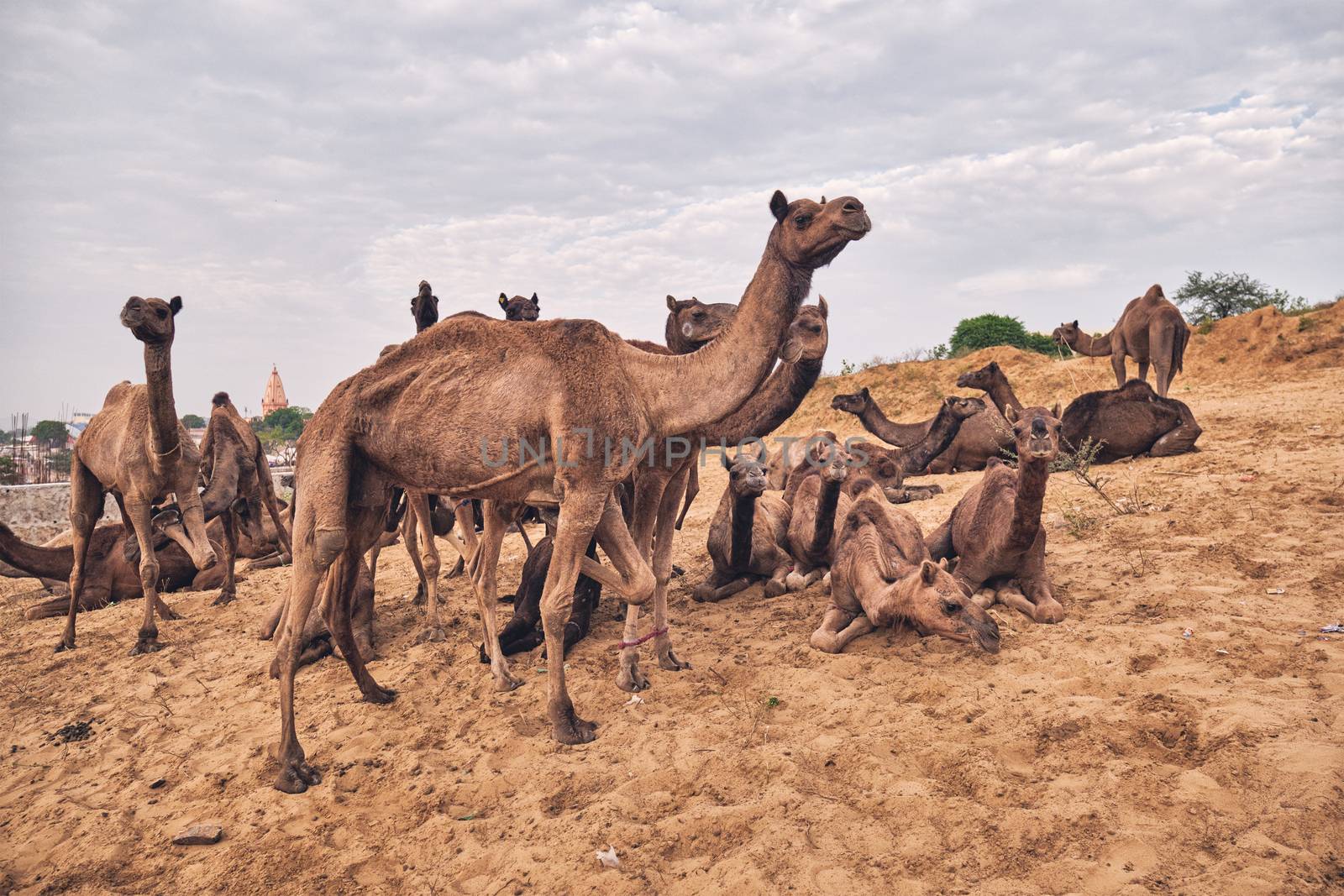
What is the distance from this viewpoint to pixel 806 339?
15.9 ft

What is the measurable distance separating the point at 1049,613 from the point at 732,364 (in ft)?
11.4

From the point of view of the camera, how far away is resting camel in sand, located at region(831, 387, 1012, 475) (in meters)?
14.3

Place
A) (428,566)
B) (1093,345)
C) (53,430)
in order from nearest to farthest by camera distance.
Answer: (428,566)
(1093,345)
(53,430)

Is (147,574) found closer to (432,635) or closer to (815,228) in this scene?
(432,635)

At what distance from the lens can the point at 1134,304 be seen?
17.9 m

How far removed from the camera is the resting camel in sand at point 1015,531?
5895 millimetres

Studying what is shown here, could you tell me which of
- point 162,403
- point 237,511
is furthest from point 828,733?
point 237,511

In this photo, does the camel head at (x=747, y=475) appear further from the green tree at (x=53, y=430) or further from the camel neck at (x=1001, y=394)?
the green tree at (x=53, y=430)

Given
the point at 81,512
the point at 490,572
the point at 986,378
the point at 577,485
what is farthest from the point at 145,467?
the point at 986,378

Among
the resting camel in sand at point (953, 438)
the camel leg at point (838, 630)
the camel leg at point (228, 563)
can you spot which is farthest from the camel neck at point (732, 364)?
the resting camel in sand at point (953, 438)

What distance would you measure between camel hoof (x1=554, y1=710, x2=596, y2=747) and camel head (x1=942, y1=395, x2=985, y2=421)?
1029cm

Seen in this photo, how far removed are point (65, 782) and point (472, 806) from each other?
292 cm

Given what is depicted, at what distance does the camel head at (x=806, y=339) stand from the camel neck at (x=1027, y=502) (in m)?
2.27

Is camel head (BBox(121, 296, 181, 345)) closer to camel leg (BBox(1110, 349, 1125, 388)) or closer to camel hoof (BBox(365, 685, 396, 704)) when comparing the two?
camel hoof (BBox(365, 685, 396, 704))
